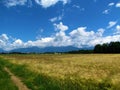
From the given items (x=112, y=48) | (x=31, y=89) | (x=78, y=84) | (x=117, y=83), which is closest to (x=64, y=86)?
(x=78, y=84)

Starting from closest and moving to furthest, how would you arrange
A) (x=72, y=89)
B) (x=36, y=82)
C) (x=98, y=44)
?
(x=72, y=89), (x=36, y=82), (x=98, y=44)

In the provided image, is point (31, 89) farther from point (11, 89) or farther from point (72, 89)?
point (72, 89)

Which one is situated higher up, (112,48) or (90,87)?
(112,48)

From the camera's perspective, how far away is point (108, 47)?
141125mm

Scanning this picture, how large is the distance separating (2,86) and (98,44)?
434ft

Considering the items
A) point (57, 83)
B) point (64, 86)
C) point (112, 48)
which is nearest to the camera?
point (64, 86)

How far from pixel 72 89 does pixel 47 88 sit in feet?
6.64

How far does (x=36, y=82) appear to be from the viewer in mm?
21438

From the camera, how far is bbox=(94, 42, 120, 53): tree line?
5360 inches

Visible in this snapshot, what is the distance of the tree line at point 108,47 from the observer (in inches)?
5360

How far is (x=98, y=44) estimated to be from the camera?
490 feet

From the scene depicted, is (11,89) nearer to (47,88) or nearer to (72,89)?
(47,88)

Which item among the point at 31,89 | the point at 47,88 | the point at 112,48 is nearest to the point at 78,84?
the point at 47,88

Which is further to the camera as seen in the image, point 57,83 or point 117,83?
point 57,83
